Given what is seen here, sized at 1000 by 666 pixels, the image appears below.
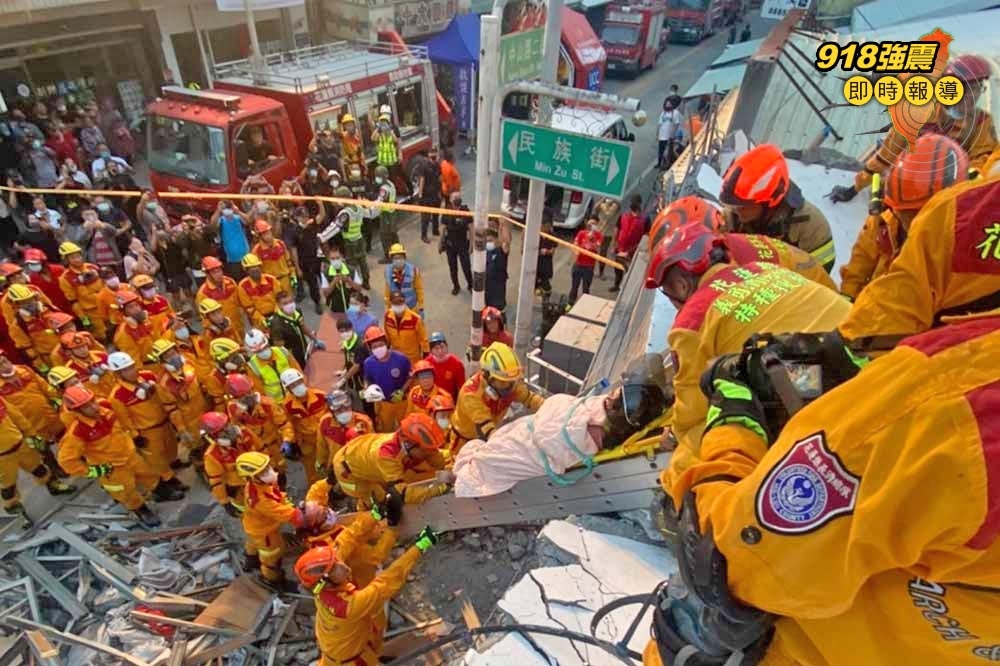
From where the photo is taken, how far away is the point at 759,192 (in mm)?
3484

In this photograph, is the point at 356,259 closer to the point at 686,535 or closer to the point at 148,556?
the point at 148,556

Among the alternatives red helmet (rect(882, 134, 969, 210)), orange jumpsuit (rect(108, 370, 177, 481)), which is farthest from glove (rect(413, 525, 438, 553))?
red helmet (rect(882, 134, 969, 210))

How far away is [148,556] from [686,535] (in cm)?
533

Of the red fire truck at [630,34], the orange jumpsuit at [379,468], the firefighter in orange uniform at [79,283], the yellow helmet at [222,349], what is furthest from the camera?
the red fire truck at [630,34]

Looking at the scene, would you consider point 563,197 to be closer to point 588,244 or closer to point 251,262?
point 588,244

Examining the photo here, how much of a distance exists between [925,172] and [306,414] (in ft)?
17.2

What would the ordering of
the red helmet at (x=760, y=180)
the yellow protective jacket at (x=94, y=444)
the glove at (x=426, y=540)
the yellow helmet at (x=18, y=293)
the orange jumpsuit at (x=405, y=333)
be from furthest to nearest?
1. the orange jumpsuit at (x=405, y=333)
2. the yellow helmet at (x=18, y=293)
3. the yellow protective jacket at (x=94, y=444)
4. the glove at (x=426, y=540)
5. the red helmet at (x=760, y=180)

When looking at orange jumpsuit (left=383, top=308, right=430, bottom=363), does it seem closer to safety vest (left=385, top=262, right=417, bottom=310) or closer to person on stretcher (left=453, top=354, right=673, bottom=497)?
safety vest (left=385, top=262, right=417, bottom=310)

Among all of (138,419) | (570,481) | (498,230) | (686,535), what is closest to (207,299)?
(138,419)

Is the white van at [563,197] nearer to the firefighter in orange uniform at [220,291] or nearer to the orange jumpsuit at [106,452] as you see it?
the firefighter in orange uniform at [220,291]

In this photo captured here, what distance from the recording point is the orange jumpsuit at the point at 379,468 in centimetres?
471

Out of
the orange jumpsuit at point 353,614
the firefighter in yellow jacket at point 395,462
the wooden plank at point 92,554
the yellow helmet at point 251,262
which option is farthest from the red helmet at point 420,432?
the yellow helmet at point 251,262

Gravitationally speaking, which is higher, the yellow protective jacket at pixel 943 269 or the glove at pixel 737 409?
the yellow protective jacket at pixel 943 269

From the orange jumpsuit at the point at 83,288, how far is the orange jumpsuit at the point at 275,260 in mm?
1852
